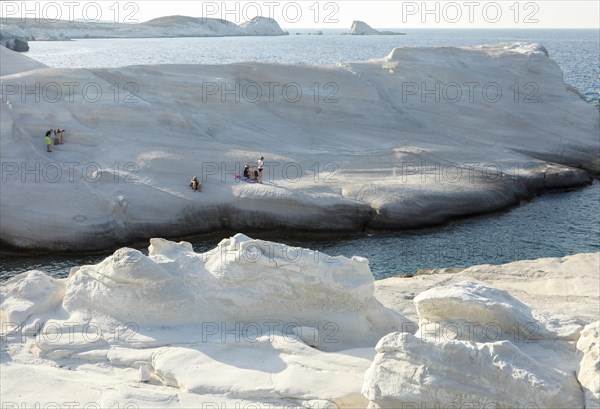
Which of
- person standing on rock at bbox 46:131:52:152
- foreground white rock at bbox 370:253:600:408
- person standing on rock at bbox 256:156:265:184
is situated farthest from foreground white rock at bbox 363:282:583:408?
person standing on rock at bbox 46:131:52:152

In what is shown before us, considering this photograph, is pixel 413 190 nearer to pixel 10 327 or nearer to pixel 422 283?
pixel 422 283

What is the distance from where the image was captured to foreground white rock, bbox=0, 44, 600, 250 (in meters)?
25.2

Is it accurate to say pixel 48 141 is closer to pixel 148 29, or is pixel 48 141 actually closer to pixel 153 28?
pixel 148 29

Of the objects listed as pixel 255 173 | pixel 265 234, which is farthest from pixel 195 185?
pixel 265 234

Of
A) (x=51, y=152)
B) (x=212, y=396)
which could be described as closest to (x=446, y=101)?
(x=51, y=152)

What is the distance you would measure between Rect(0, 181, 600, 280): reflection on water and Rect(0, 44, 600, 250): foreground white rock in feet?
2.29

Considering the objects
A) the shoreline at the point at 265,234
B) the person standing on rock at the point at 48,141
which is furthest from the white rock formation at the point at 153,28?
the shoreline at the point at 265,234

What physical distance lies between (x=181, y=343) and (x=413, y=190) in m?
16.6

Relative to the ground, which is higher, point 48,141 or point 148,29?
point 148,29

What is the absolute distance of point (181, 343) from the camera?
485 inches

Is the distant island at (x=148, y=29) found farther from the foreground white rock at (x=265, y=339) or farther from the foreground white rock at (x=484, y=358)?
the foreground white rock at (x=484, y=358)

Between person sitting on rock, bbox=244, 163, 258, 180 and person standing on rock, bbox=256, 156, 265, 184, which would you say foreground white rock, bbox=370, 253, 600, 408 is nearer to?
person standing on rock, bbox=256, 156, 265, 184

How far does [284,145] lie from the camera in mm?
31078

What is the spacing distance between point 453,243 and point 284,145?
9.61 meters
